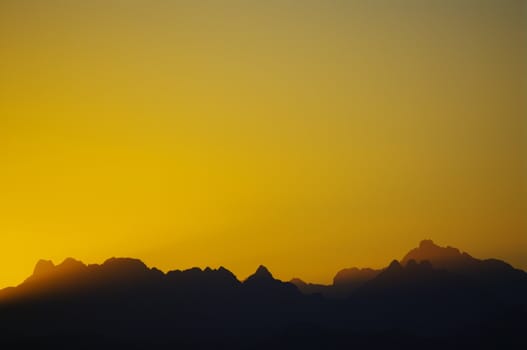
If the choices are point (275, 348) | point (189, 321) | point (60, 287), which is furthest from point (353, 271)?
point (60, 287)

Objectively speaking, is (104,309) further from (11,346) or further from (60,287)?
(11,346)

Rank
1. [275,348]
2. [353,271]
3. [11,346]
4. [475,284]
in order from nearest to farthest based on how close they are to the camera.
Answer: [353,271]
[11,346]
[275,348]
[475,284]

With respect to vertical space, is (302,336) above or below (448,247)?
below

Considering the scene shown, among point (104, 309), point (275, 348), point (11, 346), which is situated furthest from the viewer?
point (104, 309)

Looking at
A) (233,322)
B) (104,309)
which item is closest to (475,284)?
(233,322)

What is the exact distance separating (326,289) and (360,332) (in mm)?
9516

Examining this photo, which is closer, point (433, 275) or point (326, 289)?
point (326, 289)

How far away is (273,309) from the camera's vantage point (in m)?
54.1

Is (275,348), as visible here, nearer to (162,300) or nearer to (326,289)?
(326,289)

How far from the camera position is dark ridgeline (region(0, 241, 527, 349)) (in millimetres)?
49031

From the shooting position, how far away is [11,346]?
46.0 meters

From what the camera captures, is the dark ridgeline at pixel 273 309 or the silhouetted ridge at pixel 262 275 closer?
the silhouetted ridge at pixel 262 275

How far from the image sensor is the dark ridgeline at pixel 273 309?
161 ft

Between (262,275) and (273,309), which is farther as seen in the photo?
(273,309)
